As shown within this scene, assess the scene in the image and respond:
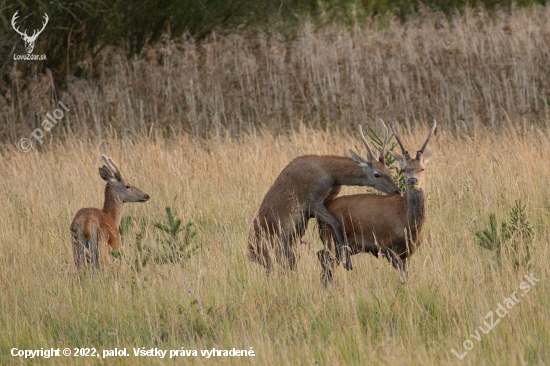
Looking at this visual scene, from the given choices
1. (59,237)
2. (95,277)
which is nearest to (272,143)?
(59,237)

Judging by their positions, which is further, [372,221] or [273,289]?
[372,221]

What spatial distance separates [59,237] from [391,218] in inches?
133

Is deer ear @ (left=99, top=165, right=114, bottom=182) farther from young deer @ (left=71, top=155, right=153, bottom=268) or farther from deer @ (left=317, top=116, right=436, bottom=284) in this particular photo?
deer @ (left=317, top=116, right=436, bottom=284)

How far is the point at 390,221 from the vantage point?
223 inches

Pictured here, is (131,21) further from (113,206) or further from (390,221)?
(390,221)

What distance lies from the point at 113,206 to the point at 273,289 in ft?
8.97

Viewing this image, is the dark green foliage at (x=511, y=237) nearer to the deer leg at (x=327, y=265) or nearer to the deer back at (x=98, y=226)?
the deer leg at (x=327, y=265)

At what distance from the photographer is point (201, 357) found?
14.7 feet

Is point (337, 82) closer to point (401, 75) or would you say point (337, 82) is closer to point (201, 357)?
point (401, 75)

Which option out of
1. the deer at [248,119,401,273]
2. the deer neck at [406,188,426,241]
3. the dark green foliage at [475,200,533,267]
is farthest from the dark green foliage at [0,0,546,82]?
the deer neck at [406,188,426,241]

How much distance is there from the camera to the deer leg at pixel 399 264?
5461 mm

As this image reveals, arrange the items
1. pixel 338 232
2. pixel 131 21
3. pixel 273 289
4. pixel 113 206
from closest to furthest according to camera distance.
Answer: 1. pixel 273 289
2. pixel 338 232
3. pixel 113 206
4. pixel 131 21

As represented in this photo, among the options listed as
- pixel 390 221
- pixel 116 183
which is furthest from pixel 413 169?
pixel 116 183

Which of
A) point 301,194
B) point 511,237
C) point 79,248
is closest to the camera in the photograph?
point 511,237
